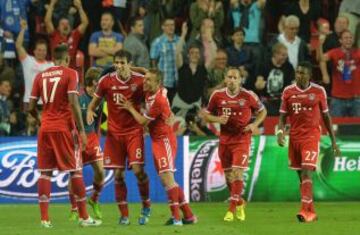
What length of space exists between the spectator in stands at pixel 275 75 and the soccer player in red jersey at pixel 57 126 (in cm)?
811

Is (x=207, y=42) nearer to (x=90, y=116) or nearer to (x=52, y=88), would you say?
(x=90, y=116)

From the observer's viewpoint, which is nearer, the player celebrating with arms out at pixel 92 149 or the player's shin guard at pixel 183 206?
the player's shin guard at pixel 183 206

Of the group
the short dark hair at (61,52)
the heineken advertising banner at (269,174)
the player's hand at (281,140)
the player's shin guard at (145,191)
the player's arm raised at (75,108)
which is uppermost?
the short dark hair at (61,52)

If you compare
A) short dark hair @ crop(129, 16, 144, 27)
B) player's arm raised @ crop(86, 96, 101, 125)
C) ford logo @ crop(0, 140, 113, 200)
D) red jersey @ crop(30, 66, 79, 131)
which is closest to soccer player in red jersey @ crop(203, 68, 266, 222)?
player's arm raised @ crop(86, 96, 101, 125)

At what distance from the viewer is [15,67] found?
23.5 m

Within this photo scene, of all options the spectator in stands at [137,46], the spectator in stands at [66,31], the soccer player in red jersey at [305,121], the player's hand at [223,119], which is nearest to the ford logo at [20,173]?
the spectator in stands at [66,31]

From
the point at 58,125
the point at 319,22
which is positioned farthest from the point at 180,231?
the point at 319,22

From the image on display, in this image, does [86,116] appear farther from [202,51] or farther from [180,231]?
[202,51]

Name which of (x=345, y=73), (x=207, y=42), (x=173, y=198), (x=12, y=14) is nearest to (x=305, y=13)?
(x=345, y=73)

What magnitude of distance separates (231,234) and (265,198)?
Result: 6.61m

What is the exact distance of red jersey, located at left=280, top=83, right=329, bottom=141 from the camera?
55.4ft

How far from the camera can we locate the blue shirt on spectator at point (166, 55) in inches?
918

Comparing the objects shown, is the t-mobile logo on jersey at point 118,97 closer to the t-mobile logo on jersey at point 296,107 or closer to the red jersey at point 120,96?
the red jersey at point 120,96

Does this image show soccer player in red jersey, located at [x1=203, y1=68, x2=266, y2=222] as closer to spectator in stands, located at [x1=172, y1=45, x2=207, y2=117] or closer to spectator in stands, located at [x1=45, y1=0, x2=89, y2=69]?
spectator in stands, located at [x1=172, y1=45, x2=207, y2=117]
